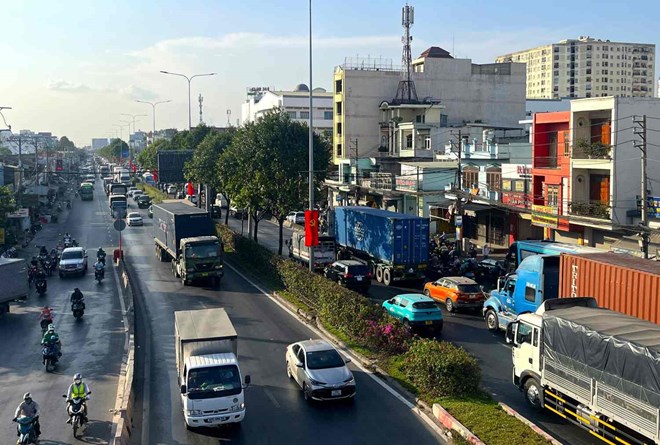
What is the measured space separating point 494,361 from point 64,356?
48.1ft

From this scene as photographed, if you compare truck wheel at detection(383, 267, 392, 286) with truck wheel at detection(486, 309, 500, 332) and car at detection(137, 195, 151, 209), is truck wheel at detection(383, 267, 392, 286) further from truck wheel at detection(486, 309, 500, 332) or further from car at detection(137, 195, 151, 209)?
car at detection(137, 195, 151, 209)

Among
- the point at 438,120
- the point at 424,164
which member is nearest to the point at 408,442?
the point at 424,164

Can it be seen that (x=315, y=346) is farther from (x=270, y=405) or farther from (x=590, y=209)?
(x=590, y=209)

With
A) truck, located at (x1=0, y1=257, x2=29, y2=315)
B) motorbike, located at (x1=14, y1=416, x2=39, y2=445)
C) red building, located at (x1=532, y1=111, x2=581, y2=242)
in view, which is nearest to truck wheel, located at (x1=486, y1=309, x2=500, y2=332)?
red building, located at (x1=532, y1=111, x2=581, y2=242)

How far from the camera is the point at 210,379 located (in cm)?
1622

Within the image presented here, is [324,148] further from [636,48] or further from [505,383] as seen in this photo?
[636,48]

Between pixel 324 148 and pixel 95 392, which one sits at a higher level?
pixel 324 148

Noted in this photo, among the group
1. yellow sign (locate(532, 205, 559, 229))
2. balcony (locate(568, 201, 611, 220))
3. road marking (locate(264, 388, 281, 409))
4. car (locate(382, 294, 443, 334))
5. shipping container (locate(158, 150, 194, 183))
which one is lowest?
road marking (locate(264, 388, 281, 409))

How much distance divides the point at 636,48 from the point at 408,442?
180m

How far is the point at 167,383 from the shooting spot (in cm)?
1986

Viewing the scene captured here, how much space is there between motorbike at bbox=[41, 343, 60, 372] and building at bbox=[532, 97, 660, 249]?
21811 millimetres

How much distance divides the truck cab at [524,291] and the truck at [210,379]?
35.7 ft

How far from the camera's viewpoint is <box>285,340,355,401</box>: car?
57.9ft

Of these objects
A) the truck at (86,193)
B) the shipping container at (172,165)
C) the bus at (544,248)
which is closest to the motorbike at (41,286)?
the bus at (544,248)
